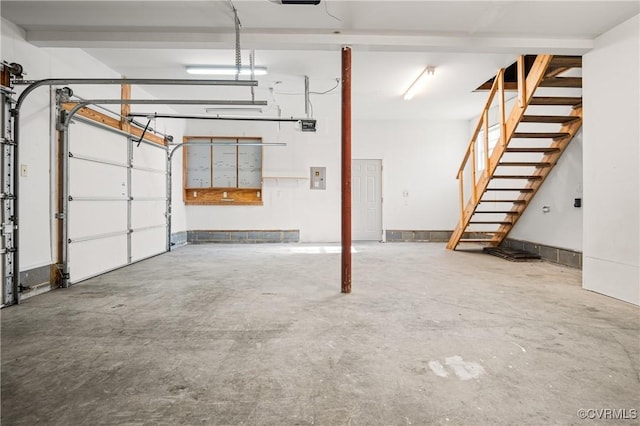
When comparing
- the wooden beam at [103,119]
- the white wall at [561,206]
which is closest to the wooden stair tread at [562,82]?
the white wall at [561,206]

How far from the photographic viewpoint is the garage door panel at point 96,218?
4391mm

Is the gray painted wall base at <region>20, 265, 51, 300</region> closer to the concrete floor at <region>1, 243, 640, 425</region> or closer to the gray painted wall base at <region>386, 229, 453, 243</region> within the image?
the concrete floor at <region>1, 243, 640, 425</region>

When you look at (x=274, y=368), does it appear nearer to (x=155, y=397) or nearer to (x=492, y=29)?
(x=155, y=397)

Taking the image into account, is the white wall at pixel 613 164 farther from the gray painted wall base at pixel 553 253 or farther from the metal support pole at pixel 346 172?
the metal support pole at pixel 346 172

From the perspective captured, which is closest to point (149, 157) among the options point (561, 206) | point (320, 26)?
point (320, 26)

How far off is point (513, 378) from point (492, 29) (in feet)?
12.3

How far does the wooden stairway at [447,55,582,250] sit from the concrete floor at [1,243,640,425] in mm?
2399

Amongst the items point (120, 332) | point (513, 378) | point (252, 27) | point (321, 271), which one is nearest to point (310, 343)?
point (513, 378)

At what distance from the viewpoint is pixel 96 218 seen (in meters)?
4.83

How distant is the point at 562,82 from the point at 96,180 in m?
7.28

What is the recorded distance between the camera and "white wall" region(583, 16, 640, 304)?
3.40 m

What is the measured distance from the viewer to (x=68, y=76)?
435cm

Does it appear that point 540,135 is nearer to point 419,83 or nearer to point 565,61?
point 565,61

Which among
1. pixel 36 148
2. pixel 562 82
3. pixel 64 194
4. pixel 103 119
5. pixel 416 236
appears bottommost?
pixel 416 236
